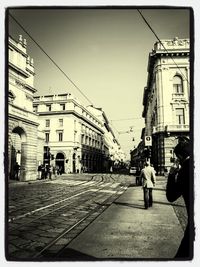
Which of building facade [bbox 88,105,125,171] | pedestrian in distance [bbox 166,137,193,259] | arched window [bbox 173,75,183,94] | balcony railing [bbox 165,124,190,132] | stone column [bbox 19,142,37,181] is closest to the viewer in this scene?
pedestrian in distance [bbox 166,137,193,259]

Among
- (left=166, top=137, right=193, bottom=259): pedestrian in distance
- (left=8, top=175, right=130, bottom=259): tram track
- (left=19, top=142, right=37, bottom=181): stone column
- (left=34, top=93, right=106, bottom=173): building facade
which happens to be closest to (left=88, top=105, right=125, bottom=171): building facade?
(left=34, top=93, right=106, bottom=173): building facade

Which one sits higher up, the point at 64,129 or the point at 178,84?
the point at 178,84

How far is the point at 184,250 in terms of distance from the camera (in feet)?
8.68

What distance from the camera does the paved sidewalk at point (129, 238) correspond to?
3252 millimetres

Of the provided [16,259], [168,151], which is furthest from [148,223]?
[168,151]

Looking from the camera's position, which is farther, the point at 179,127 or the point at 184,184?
the point at 179,127

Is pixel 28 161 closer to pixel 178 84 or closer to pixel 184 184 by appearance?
pixel 178 84

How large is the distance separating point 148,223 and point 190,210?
299cm

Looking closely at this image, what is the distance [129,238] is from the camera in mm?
4066

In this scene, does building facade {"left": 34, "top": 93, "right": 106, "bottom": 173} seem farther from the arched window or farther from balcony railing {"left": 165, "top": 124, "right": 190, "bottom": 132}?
the arched window

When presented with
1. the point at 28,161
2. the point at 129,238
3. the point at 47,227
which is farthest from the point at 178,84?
the point at 129,238

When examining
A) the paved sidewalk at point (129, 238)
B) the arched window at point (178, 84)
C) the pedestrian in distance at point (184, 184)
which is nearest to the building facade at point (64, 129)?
the arched window at point (178, 84)

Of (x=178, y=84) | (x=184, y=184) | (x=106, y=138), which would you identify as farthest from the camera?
(x=106, y=138)

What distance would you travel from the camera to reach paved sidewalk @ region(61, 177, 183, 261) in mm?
3252
